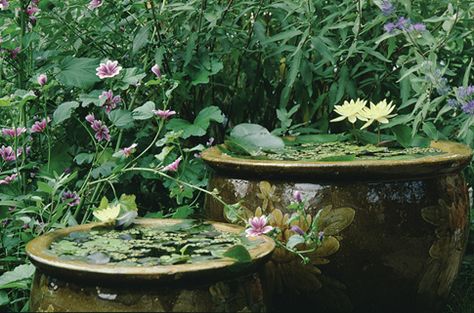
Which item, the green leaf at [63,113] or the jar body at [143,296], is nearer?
the jar body at [143,296]

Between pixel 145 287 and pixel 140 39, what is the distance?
1.32m

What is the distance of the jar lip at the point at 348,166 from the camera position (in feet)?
6.84

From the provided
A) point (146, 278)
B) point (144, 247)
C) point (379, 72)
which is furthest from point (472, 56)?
point (146, 278)

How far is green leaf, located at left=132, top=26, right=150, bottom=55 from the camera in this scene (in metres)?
2.70

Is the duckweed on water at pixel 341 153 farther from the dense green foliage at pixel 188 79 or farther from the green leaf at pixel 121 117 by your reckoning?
the green leaf at pixel 121 117

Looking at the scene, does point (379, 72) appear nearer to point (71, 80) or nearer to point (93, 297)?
point (71, 80)

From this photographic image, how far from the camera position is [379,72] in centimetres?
302

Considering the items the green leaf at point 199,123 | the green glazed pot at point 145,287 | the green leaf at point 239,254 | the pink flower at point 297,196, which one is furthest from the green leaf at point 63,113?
the green leaf at point 239,254

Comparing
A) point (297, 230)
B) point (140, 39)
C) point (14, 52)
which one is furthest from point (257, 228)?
point (14, 52)

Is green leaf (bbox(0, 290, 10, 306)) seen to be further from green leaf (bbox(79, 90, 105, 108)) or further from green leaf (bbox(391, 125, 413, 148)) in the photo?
green leaf (bbox(391, 125, 413, 148))

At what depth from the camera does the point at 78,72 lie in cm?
272

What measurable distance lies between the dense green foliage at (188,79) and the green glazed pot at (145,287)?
0.75 metres

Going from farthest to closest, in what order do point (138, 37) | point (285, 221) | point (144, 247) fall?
point (138, 37), point (285, 221), point (144, 247)

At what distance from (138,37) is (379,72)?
35.1 inches
